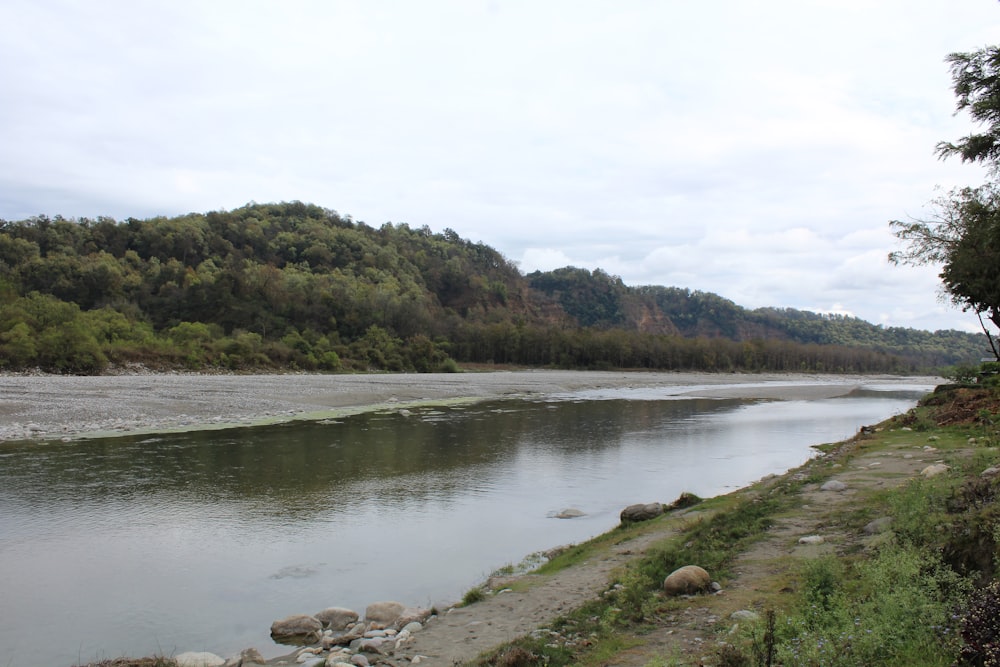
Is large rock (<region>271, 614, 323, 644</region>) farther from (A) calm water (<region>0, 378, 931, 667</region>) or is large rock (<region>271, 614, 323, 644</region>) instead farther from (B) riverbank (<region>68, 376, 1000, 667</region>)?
(B) riverbank (<region>68, 376, 1000, 667</region>)

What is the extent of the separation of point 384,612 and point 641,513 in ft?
22.6

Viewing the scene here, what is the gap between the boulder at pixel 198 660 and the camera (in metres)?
7.08

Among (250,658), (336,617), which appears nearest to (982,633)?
(250,658)

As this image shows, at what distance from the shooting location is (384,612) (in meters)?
8.55

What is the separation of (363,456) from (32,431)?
567 inches

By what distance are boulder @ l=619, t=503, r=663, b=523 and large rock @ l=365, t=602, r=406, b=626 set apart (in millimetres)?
6389

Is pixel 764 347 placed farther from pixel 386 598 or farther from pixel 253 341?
pixel 386 598

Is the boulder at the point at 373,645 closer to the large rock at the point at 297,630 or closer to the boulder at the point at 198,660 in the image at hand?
the large rock at the point at 297,630

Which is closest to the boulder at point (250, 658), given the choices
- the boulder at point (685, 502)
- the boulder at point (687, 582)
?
the boulder at point (687, 582)

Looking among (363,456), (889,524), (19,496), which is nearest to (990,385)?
(889,524)

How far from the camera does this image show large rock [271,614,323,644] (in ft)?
26.7

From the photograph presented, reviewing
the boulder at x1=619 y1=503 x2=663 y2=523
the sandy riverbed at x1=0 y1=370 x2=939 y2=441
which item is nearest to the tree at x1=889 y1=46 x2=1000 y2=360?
the boulder at x1=619 y1=503 x2=663 y2=523

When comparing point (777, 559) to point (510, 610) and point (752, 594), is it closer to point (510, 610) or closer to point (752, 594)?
point (752, 594)

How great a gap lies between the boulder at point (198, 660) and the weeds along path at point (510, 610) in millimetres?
2062
